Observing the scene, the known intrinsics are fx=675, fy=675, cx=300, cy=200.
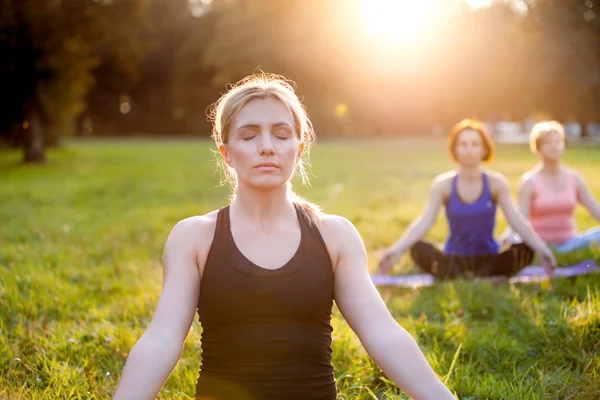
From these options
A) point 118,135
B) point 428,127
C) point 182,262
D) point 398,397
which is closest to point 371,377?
point 398,397

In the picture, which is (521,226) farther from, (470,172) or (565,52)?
(565,52)

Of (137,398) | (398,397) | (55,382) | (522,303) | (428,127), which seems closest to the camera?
(137,398)

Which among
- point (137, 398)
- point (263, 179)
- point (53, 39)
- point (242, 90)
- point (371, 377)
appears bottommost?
point (371, 377)

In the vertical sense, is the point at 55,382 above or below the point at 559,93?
below

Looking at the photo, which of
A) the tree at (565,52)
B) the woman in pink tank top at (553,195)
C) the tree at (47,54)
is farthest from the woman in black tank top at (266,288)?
the tree at (565,52)

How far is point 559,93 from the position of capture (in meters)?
38.0

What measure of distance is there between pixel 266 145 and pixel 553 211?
5648mm

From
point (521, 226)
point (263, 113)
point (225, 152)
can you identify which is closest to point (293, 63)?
point (521, 226)

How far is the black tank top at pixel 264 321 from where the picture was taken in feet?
8.37

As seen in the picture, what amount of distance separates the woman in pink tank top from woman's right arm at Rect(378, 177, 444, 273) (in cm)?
130

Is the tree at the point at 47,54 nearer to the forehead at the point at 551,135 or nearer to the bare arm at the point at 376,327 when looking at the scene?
the forehead at the point at 551,135

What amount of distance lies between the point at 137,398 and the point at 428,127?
57.8 m

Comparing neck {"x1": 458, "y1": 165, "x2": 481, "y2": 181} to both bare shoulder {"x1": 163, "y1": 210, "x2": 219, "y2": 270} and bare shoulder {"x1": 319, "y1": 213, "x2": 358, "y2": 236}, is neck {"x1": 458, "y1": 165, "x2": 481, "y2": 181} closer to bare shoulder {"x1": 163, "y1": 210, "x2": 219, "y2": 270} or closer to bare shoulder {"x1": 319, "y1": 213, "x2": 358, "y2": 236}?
bare shoulder {"x1": 319, "y1": 213, "x2": 358, "y2": 236}

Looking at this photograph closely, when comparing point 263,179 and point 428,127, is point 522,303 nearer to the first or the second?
point 263,179
